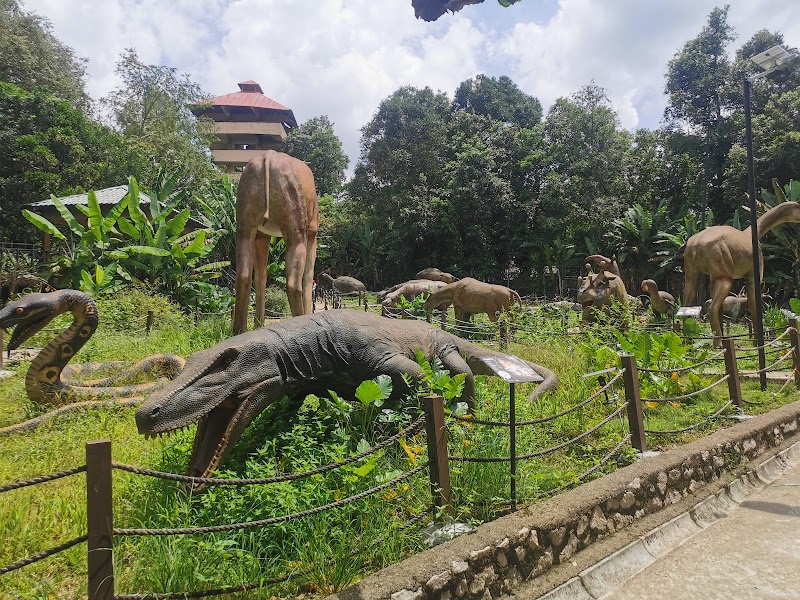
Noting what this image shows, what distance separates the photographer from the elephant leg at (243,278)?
5887 mm

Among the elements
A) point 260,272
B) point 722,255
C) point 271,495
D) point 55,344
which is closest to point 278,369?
point 271,495

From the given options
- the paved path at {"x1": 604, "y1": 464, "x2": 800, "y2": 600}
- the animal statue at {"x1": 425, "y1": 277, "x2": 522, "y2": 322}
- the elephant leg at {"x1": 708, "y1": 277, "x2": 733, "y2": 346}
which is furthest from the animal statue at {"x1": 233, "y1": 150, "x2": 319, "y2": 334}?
the elephant leg at {"x1": 708, "y1": 277, "x2": 733, "y2": 346}

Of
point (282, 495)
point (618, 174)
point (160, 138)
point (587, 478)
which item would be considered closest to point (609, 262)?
point (587, 478)

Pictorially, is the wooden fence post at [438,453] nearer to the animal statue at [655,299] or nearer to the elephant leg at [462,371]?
the elephant leg at [462,371]

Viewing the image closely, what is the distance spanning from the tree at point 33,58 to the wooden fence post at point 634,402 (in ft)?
82.8

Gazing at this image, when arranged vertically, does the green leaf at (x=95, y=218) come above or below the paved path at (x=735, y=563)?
above

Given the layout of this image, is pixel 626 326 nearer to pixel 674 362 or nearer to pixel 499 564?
pixel 674 362

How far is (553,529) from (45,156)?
22.4 metres

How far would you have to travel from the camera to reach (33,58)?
2245 cm

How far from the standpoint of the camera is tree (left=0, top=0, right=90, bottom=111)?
2191 centimetres

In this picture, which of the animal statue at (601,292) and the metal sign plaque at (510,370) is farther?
the animal statue at (601,292)

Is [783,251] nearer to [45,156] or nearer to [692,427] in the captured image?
[692,427]

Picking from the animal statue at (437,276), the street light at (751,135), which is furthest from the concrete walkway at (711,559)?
the animal statue at (437,276)

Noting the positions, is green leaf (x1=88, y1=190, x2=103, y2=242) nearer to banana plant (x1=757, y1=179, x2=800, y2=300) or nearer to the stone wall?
the stone wall
